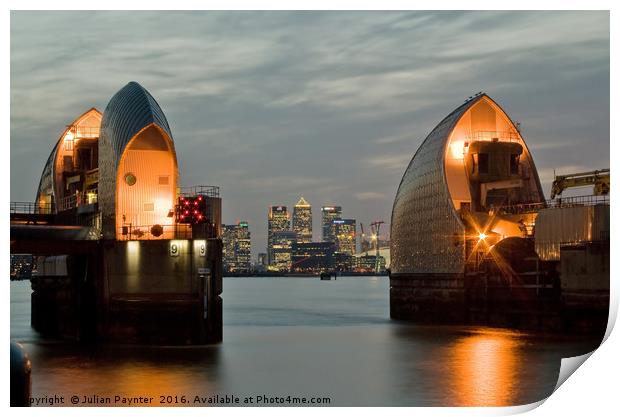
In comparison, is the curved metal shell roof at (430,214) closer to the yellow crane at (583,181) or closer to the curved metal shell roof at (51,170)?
the yellow crane at (583,181)

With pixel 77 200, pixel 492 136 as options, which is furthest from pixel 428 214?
pixel 77 200

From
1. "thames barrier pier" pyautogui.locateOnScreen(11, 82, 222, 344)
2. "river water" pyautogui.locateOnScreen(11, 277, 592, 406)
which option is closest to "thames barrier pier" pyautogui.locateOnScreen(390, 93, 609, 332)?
"river water" pyautogui.locateOnScreen(11, 277, 592, 406)

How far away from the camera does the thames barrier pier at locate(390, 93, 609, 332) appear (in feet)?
171

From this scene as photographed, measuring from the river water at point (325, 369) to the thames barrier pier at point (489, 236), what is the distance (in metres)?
2.03

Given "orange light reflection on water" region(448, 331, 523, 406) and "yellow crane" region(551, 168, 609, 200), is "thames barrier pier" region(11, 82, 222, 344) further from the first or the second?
"yellow crane" region(551, 168, 609, 200)

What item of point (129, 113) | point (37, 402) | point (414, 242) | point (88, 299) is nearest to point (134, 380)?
point (37, 402)

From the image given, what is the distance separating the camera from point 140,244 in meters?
47.7

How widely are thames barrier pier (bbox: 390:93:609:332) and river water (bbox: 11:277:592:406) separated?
79.8 inches

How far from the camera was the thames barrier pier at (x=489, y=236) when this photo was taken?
5222 cm

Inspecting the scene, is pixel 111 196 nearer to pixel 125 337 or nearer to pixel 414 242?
pixel 125 337

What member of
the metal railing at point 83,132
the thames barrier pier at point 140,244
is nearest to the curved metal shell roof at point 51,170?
the metal railing at point 83,132

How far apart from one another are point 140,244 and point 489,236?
23.8 meters
